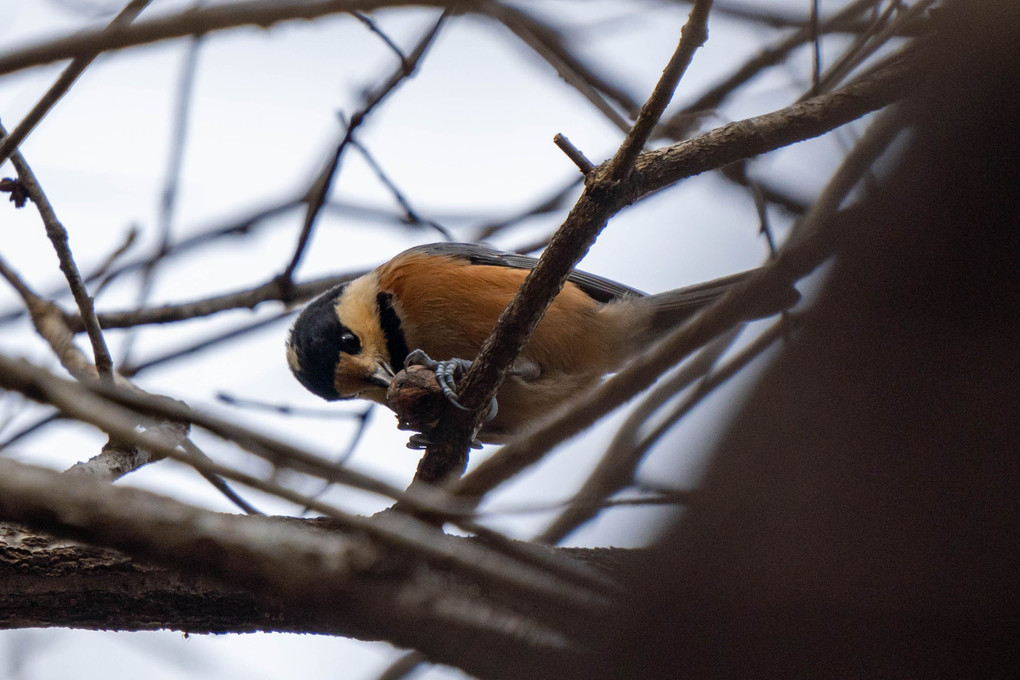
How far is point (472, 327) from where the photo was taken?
427 cm

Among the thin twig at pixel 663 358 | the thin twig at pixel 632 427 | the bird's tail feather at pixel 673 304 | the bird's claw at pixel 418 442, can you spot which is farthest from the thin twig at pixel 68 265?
the bird's tail feather at pixel 673 304

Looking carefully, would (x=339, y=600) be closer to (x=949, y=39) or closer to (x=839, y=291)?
(x=839, y=291)

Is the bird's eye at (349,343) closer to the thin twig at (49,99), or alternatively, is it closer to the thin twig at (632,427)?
the thin twig at (632,427)

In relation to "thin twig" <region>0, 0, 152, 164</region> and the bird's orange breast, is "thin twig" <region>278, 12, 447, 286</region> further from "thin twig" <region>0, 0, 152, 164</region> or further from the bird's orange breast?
"thin twig" <region>0, 0, 152, 164</region>

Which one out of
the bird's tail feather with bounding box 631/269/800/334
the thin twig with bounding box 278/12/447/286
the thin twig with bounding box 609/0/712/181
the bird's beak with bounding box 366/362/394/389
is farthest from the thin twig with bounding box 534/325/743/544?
the thin twig with bounding box 278/12/447/286

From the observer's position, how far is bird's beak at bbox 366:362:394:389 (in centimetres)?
416

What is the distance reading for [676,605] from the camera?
100 centimetres

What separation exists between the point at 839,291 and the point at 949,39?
38cm

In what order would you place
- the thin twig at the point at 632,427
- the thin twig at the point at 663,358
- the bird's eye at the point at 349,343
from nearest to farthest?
1. the thin twig at the point at 663,358
2. the thin twig at the point at 632,427
3. the bird's eye at the point at 349,343

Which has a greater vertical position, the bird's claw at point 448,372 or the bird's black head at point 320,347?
the bird's black head at point 320,347

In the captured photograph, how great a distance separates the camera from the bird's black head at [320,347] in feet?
14.5

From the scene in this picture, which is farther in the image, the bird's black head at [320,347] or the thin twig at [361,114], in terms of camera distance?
the bird's black head at [320,347]

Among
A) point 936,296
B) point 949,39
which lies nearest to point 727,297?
point 949,39

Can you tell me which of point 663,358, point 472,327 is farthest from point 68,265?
point 663,358
